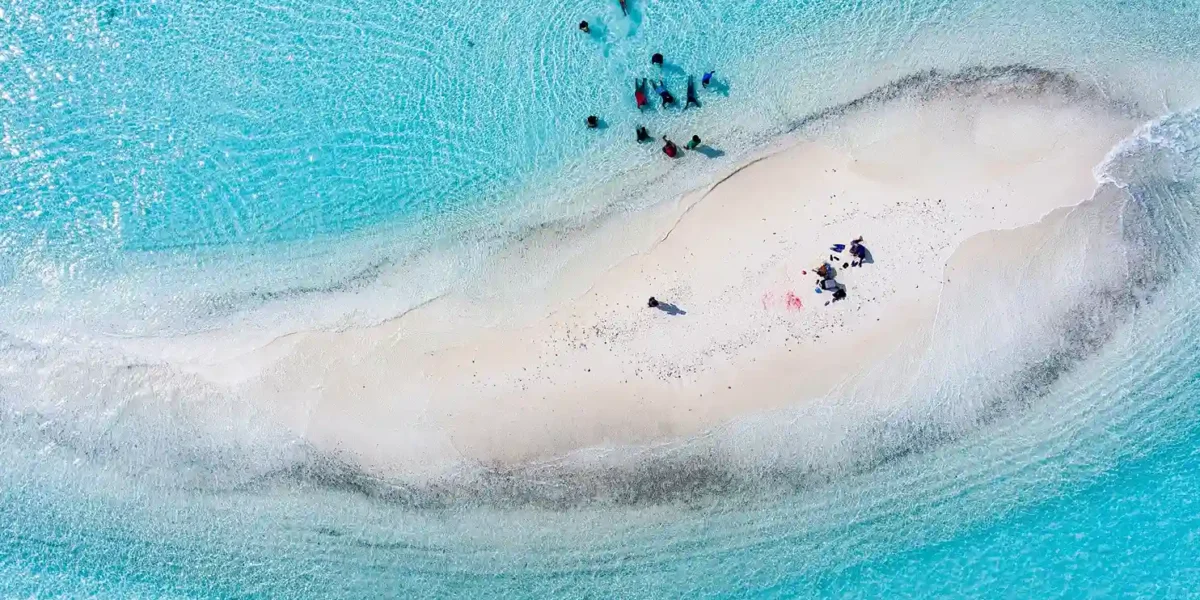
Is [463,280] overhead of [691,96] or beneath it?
beneath

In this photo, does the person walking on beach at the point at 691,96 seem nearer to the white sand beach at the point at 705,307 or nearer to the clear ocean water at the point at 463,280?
the clear ocean water at the point at 463,280

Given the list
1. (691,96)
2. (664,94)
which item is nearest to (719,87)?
(691,96)

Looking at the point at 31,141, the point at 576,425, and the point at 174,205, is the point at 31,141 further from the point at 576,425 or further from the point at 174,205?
the point at 576,425

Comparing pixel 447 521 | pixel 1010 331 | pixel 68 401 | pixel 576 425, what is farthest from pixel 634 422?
pixel 68 401

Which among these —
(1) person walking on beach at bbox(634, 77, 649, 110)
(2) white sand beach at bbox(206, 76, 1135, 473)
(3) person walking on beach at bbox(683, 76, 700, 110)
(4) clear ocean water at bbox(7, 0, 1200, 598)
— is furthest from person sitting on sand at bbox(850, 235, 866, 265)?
(1) person walking on beach at bbox(634, 77, 649, 110)

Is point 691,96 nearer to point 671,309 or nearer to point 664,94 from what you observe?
point 664,94

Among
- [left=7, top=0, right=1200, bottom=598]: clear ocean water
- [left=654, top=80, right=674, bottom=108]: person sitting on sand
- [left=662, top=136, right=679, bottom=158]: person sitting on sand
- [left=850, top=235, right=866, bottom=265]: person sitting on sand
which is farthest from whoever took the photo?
[left=654, top=80, right=674, bottom=108]: person sitting on sand

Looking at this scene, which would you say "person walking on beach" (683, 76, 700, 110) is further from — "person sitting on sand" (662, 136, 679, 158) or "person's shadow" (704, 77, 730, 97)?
"person sitting on sand" (662, 136, 679, 158)
